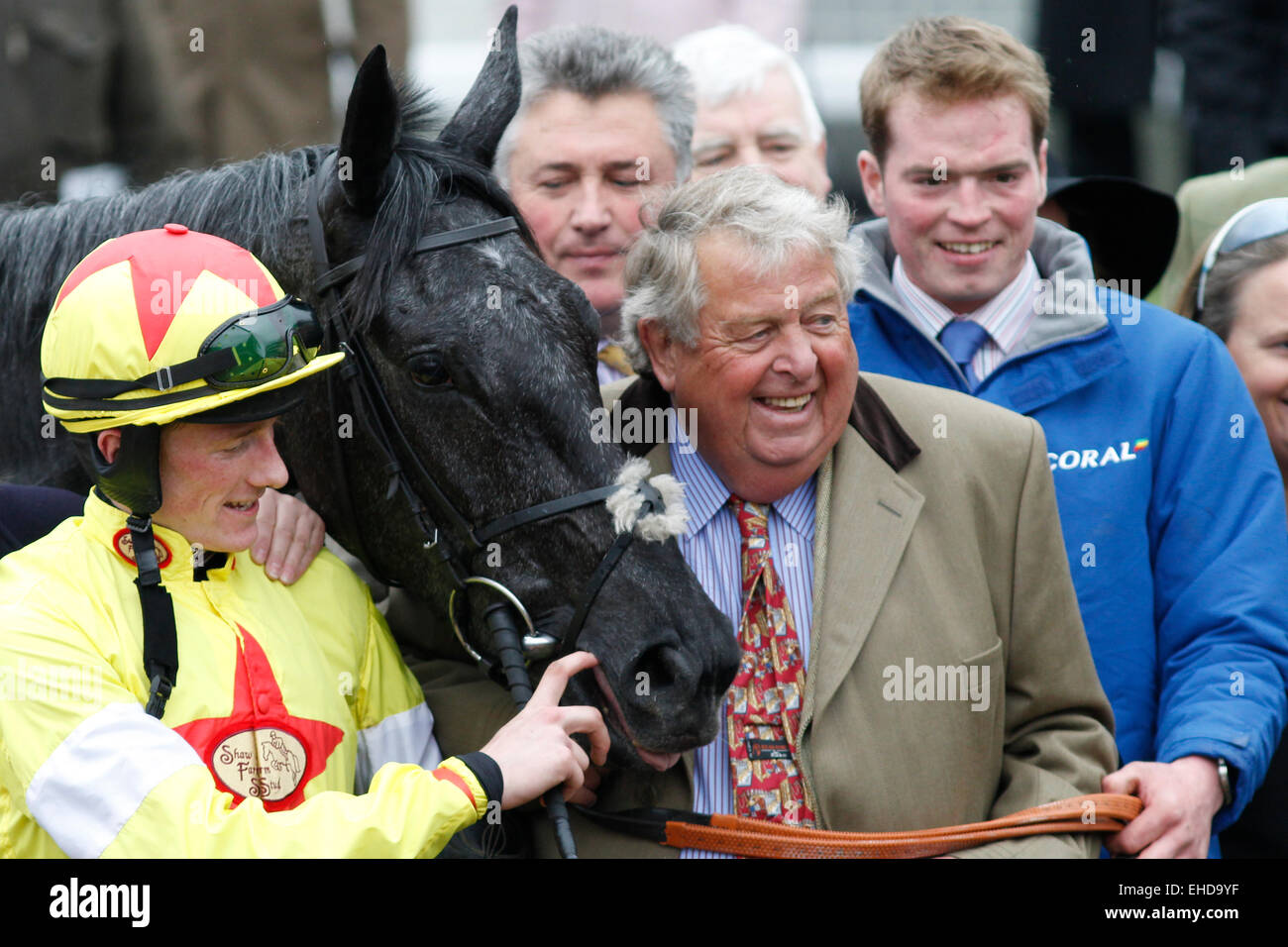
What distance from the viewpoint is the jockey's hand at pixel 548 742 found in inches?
103

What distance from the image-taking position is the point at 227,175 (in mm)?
3336

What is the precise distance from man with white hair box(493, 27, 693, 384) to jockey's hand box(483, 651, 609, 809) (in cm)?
182

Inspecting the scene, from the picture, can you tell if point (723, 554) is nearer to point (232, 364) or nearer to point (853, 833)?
point (853, 833)

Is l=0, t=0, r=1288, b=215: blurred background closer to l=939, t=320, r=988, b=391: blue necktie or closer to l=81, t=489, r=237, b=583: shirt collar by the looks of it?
l=939, t=320, r=988, b=391: blue necktie

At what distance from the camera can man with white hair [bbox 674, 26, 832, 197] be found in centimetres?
535

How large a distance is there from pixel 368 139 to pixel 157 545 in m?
1.00

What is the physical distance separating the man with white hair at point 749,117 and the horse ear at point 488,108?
5.92 ft

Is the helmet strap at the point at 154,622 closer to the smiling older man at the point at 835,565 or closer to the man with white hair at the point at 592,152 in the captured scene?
the smiling older man at the point at 835,565
